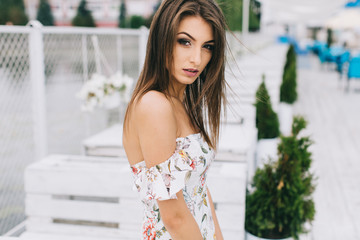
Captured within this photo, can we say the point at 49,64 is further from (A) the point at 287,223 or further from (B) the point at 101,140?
(A) the point at 287,223

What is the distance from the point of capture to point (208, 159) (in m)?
1.27

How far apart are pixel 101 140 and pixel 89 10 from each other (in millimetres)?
28566

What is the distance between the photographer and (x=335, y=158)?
5098 mm

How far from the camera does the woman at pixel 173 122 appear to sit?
1.10 metres

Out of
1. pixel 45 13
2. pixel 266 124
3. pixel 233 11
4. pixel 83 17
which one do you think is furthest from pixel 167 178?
pixel 45 13

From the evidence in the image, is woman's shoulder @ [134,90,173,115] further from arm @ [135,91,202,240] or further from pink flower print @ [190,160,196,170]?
pink flower print @ [190,160,196,170]

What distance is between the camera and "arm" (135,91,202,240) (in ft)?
3.54

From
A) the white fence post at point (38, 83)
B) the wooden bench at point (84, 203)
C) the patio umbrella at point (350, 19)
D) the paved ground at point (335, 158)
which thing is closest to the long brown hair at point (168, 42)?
the wooden bench at point (84, 203)

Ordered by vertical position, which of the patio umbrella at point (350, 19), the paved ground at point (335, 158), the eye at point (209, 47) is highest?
the patio umbrella at point (350, 19)

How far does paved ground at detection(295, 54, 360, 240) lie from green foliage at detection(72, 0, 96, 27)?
812 inches

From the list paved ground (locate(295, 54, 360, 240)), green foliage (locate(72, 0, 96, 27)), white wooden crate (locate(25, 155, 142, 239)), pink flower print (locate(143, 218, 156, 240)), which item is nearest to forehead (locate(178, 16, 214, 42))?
pink flower print (locate(143, 218, 156, 240))

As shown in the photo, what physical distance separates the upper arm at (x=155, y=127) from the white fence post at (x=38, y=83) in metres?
2.07

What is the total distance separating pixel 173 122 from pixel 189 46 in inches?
9.9

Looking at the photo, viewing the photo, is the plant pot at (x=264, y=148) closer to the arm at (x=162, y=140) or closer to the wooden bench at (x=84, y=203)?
the wooden bench at (x=84, y=203)
